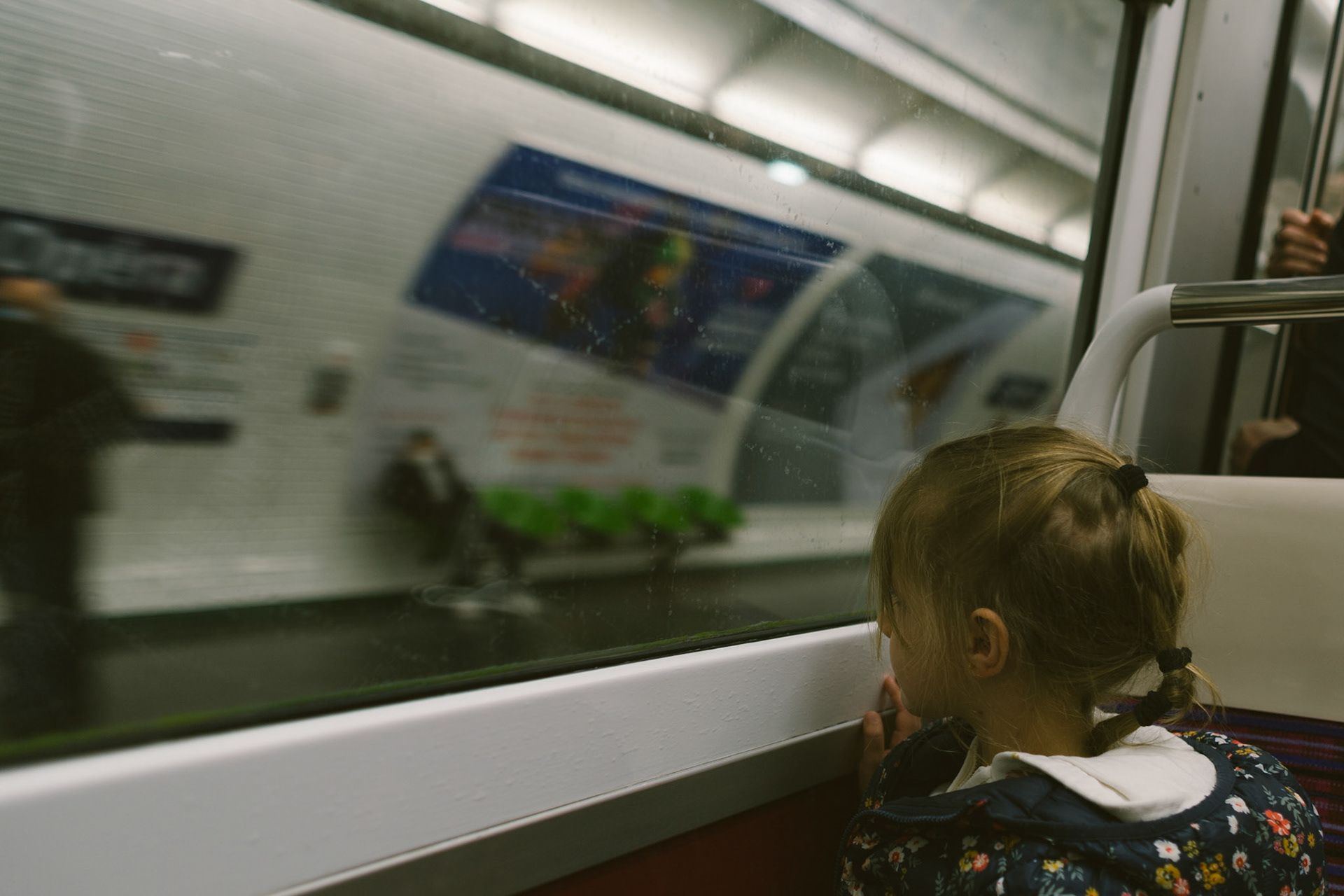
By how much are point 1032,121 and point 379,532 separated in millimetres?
1468

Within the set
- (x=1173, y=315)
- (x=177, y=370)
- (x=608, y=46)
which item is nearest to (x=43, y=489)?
(x=177, y=370)

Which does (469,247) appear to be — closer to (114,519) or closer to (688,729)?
(114,519)

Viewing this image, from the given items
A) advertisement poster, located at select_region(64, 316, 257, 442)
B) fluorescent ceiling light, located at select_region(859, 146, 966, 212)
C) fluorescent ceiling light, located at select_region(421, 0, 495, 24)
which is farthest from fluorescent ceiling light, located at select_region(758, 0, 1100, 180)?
advertisement poster, located at select_region(64, 316, 257, 442)

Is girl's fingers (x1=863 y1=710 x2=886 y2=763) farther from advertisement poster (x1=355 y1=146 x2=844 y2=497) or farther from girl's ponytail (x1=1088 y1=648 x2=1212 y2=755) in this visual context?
advertisement poster (x1=355 y1=146 x2=844 y2=497)

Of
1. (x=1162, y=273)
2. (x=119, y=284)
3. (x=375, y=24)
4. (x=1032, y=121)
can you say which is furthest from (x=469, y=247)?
(x=1162, y=273)

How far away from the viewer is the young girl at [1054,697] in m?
0.75

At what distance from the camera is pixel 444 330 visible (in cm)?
99

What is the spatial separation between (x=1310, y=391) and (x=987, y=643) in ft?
5.70

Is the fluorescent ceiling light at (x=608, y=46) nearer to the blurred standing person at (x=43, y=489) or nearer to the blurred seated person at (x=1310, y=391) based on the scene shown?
the blurred standing person at (x=43, y=489)

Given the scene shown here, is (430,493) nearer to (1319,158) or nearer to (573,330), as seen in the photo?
(573,330)

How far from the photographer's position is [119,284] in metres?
0.69

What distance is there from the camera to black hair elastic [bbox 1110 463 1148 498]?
2.78 ft

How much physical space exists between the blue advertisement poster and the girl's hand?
489mm

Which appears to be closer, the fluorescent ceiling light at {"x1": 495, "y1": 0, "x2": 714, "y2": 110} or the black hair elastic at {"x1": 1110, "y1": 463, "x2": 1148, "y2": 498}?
the black hair elastic at {"x1": 1110, "y1": 463, "x2": 1148, "y2": 498}
